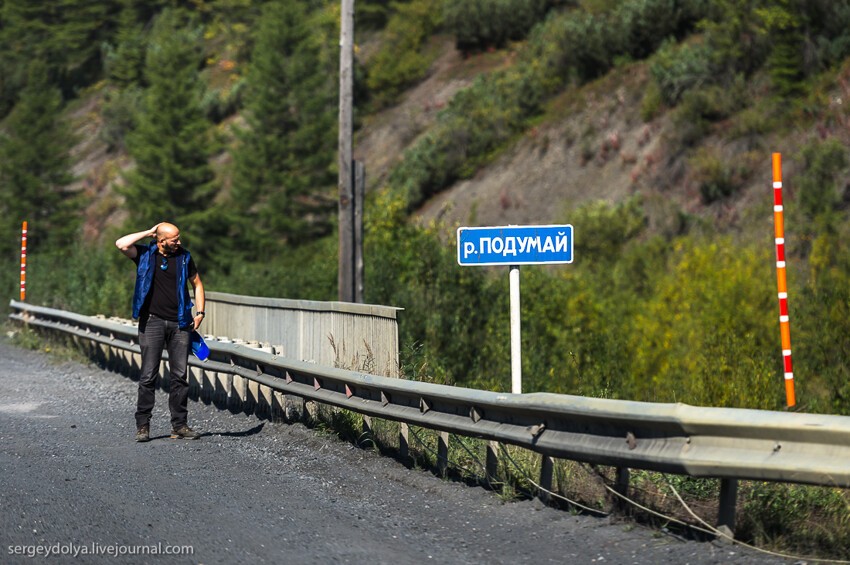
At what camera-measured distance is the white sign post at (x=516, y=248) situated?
30.3ft

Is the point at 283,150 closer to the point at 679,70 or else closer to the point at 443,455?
the point at 679,70

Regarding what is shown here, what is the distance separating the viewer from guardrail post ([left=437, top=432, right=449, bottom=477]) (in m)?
8.82

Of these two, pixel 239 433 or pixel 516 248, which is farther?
pixel 239 433

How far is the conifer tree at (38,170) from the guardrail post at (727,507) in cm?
4709

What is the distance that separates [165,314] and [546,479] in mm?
4338

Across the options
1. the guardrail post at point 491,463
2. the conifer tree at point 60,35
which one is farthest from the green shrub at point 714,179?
the conifer tree at point 60,35

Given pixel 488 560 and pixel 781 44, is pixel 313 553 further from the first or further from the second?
pixel 781 44

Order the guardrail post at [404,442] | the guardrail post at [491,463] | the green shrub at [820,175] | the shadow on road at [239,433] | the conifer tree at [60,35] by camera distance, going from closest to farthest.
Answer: the guardrail post at [491,463] → the guardrail post at [404,442] → the shadow on road at [239,433] → the green shrub at [820,175] → the conifer tree at [60,35]

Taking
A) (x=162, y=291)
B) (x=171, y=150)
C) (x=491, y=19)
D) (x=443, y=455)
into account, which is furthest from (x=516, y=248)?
(x=491, y=19)

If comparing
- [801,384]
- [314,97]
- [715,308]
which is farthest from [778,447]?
[314,97]

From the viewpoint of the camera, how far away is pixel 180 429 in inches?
425

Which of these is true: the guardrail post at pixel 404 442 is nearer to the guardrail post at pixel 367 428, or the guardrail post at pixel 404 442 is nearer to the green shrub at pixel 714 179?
the guardrail post at pixel 367 428

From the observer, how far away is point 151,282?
35.0 ft

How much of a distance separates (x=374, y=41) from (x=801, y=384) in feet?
153
